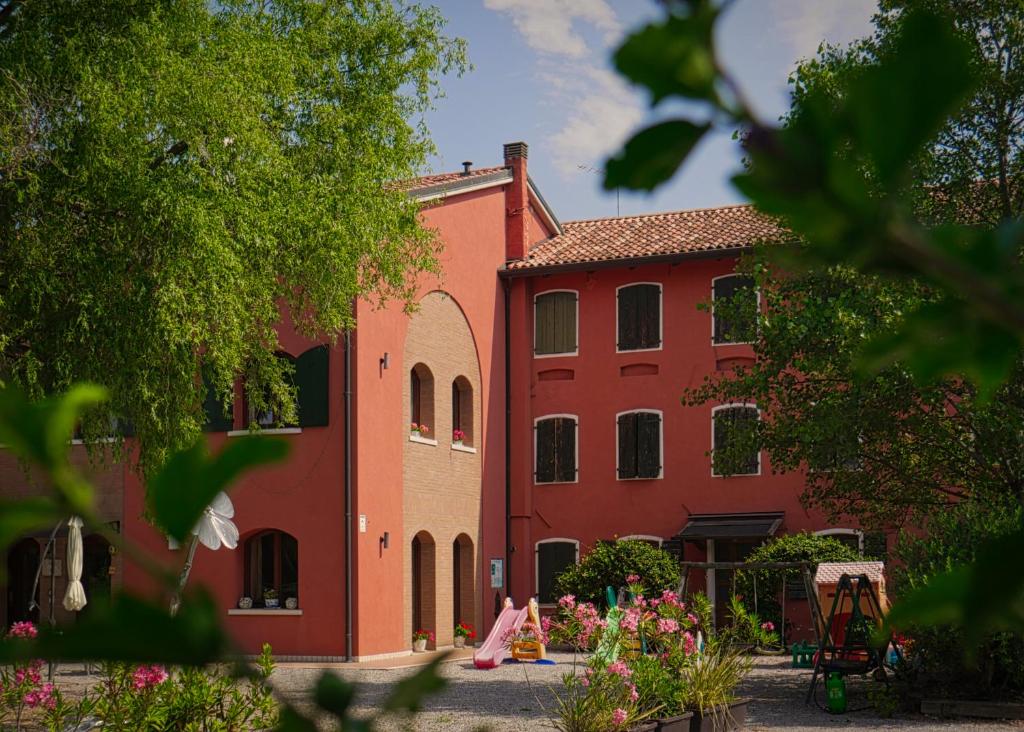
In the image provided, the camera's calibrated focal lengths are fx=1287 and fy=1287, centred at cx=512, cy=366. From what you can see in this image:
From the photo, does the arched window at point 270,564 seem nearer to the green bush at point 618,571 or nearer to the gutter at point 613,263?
the green bush at point 618,571

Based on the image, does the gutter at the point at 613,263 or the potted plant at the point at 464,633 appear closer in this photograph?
the potted plant at the point at 464,633

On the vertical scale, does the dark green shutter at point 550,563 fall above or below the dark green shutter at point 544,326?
below

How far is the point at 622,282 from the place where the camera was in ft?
82.9

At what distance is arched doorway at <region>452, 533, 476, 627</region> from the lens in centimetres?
2341

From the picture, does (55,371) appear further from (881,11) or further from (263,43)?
(881,11)

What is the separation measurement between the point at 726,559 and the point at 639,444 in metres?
2.74

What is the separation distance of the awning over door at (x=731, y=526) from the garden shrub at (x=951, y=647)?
906 centimetres

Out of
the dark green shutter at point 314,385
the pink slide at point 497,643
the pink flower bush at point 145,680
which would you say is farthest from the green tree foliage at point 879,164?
the dark green shutter at point 314,385

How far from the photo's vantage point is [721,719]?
11398 mm

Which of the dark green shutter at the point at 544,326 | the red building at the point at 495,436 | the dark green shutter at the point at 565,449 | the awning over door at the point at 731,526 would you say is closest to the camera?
the red building at the point at 495,436

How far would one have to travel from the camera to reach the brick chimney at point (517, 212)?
26109 millimetres

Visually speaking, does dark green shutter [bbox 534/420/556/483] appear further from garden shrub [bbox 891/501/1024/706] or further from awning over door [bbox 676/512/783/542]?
garden shrub [bbox 891/501/1024/706]

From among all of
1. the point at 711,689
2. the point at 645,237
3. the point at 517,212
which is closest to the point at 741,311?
the point at 711,689

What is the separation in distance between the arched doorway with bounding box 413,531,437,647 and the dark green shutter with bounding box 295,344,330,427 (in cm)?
311
